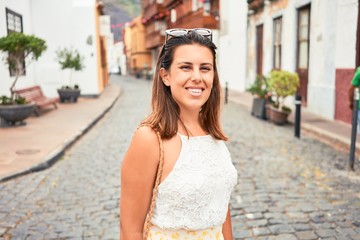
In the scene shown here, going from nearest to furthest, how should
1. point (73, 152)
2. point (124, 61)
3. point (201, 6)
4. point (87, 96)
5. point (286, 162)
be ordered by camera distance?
point (286, 162) < point (73, 152) < point (87, 96) < point (201, 6) < point (124, 61)

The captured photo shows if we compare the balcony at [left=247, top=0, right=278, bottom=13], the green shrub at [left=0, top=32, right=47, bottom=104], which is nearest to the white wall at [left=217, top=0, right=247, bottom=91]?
the balcony at [left=247, top=0, right=278, bottom=13]


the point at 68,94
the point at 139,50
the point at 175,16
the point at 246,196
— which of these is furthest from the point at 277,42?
the point at 139,50

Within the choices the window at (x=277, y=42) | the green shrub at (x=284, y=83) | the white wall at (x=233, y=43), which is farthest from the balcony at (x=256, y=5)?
the green shrub at (x=284, y=83)

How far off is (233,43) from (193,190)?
23977 mm

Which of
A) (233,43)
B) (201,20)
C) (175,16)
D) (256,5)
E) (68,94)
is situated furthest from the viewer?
(175,16)

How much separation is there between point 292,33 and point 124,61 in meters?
71.0

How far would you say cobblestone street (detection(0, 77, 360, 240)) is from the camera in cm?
431

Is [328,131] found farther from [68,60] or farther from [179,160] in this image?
[68,60]

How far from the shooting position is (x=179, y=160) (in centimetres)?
170

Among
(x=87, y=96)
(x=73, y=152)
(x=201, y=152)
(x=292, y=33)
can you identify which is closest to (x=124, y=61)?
(x=87, y=96)

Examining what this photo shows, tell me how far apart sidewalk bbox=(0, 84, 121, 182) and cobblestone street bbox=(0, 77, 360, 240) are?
0.73 feet

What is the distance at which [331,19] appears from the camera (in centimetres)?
1195

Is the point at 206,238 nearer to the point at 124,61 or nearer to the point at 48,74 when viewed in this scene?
the point at 48,74

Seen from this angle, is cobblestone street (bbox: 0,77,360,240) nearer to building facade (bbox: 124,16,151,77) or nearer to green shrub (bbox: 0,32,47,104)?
green shrub (bbox: 0,32,47,104)
